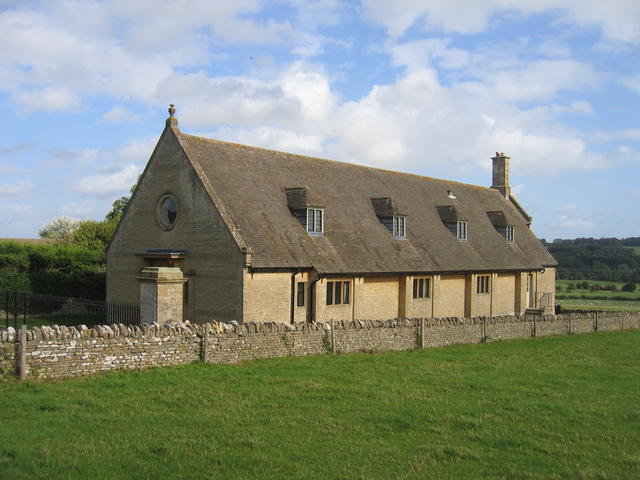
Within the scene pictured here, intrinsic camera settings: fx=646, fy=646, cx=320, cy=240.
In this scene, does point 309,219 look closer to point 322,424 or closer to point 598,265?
point 322,424

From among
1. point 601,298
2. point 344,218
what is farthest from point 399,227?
point 601,298

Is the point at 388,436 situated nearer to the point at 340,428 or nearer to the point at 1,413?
the point at 340,428

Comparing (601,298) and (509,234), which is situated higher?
(509,234)

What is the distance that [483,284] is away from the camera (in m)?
40.3

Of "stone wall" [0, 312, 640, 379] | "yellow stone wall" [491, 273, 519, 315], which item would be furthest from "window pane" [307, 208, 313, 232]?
"yellow stone wall" [491, 273, 519, 315]

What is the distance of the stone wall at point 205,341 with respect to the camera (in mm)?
16406

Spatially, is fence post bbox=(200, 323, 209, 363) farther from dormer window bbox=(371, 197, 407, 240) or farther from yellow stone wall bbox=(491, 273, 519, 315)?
yellow stone wall bbox=(491, 273, 519, 315)

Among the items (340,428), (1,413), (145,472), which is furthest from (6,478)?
(340,428)

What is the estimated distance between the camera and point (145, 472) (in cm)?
1016

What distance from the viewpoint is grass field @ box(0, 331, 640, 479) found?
1064 centimetres

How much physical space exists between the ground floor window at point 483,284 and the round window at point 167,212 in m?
19.6

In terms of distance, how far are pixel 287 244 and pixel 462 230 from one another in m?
15.7

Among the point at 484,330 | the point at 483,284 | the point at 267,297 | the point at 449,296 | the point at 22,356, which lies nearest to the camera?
the point at 22,356

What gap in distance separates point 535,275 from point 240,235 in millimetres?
26453
